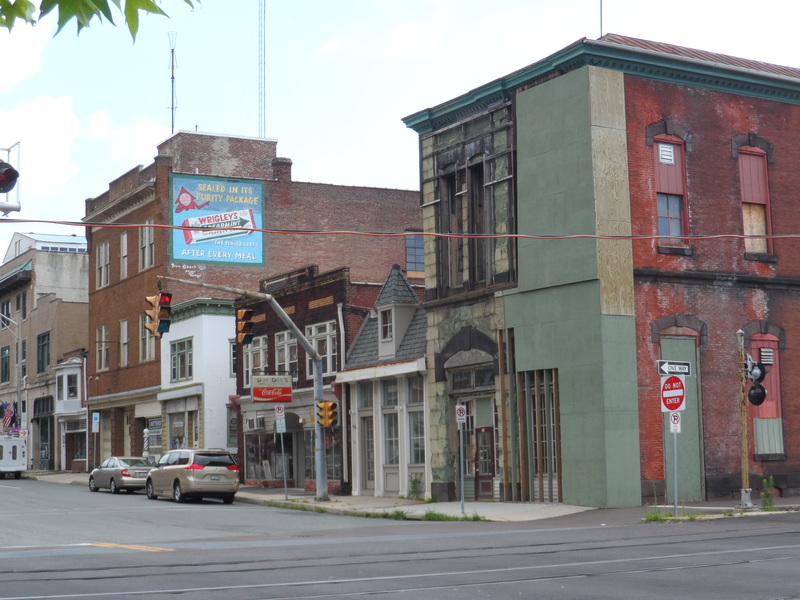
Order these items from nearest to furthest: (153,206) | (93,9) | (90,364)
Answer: (93,9) → (153,206) → (90,364)

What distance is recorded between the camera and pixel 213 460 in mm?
33625

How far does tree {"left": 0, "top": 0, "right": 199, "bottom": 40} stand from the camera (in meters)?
5.20

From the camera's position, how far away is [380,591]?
38.3 feet

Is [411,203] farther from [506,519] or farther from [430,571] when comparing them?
[430,571]

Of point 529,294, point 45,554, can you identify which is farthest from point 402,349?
point 45,554

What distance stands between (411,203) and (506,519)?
32.7m

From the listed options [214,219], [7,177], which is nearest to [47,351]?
[214,219]

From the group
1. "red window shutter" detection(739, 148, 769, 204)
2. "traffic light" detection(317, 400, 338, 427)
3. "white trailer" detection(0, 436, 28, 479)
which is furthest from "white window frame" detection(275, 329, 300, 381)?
"white trailer" detection(0, 436, 28, 479)

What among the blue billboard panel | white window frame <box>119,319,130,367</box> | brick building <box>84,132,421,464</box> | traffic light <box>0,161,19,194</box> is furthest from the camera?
white window frame <box>119,319,130,367</box>

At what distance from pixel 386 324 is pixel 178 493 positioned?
825cm

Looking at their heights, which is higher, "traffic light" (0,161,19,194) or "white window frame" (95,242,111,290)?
"white window frame" (95,242,111,290)

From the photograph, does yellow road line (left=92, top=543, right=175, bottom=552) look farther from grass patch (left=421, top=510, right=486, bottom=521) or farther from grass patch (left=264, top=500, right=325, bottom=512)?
grass patch (left=264, top=500, right=325, bottom=512)

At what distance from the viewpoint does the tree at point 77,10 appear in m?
5.20

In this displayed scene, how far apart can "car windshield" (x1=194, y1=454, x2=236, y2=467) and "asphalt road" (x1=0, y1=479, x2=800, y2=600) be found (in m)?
7.58
